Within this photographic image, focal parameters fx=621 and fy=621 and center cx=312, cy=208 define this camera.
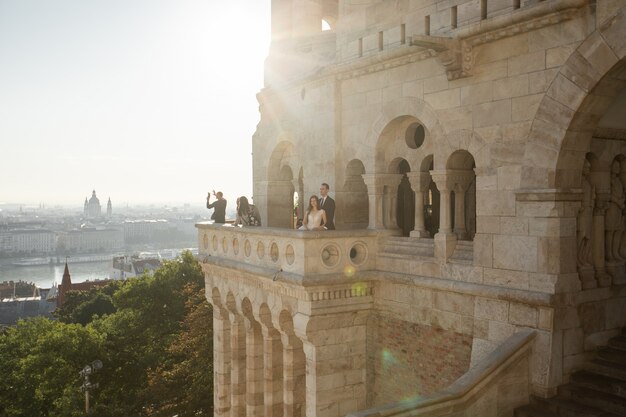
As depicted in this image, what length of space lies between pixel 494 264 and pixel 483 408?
Answer: 87.8 inches

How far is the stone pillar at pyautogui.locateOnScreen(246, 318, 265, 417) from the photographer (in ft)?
47.1

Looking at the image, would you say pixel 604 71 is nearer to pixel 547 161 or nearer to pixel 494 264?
pixel 547 161

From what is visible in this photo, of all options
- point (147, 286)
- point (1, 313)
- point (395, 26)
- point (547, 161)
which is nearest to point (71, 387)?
point (147, 286)

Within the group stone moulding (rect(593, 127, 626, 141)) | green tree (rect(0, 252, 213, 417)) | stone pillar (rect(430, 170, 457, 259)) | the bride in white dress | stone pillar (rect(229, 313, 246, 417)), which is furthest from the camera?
green tree (rect(0, 252, 213, 417))

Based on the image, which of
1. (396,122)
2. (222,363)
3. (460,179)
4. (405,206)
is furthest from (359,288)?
(222,363)

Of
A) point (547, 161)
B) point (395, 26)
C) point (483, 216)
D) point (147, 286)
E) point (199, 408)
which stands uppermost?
point (395, 26)

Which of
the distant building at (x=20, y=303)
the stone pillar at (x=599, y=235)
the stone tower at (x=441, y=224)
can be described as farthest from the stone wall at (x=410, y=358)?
the distant building at (x=20, y=303)

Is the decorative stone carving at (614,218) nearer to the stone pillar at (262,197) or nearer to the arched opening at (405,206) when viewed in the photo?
the arched opening at (405,206)

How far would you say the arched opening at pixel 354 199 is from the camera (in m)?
13.3

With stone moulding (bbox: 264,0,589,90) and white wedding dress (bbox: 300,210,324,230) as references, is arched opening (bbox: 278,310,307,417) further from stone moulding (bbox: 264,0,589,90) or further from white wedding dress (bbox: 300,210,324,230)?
stone moulding (bbox: 264,0,589,90)

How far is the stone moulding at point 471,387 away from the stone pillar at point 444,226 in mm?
2081

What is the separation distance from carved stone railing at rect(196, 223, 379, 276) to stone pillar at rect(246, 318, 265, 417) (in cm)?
195

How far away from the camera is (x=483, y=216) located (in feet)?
32.3

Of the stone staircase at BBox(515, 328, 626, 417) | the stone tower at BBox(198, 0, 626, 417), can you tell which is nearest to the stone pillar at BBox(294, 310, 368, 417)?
the stone tower at BBox(198, 0, 626, 417)
